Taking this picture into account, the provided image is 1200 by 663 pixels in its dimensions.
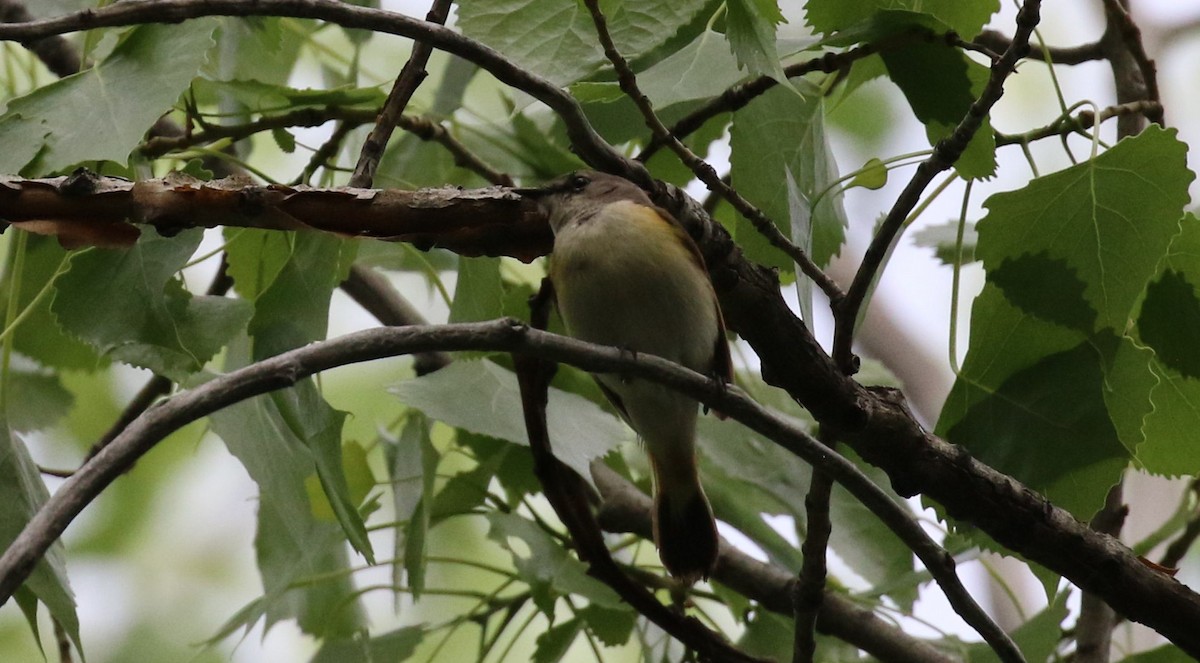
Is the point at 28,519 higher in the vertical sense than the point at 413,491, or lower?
lower

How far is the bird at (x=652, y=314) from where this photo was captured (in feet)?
8.17

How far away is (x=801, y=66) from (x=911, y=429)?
78 cm

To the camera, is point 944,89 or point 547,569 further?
point 547,569

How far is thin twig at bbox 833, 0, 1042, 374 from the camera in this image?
162 centimetres

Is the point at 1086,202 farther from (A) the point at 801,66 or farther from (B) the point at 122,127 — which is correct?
(B) the point at 122,127

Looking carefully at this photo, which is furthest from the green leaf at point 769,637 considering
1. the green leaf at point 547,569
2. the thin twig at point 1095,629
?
the thin twig at point 1095,629

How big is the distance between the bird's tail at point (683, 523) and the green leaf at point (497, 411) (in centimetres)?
31

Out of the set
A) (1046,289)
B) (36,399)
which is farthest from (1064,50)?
(36,399)

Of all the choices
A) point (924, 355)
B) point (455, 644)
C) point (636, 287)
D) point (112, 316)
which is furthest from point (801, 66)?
point (924, 355)

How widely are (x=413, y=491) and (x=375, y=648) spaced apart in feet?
1.20

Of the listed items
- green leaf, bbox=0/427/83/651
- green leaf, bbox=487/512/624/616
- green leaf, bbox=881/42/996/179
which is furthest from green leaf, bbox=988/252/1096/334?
green leaf, bbox=0/427/83/651

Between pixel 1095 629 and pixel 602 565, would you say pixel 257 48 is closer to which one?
pixel 602 565

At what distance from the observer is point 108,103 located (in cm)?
177

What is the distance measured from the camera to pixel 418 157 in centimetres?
296
